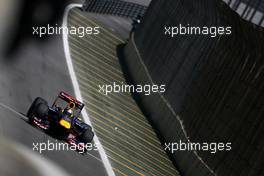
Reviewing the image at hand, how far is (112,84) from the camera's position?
42.2 m

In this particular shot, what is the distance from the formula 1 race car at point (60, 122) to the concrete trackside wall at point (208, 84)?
5293 mm

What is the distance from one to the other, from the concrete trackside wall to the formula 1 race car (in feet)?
17.4

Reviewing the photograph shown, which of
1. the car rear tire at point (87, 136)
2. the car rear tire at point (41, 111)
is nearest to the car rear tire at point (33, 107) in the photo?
the car rear tire at point (41, 111)

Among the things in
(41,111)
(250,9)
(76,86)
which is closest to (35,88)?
(41,111)

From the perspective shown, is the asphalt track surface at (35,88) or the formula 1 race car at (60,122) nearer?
the asphalt track surface at (35,88)

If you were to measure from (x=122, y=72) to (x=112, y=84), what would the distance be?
2.86 meters

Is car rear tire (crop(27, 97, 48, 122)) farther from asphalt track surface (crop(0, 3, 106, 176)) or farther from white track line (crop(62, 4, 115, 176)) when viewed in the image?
white track line (crop(62, 4, 115, 176))

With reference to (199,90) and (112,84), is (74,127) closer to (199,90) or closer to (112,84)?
(199,90)

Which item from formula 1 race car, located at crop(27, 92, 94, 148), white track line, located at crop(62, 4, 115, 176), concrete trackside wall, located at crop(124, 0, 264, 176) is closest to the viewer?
formula 1 race car, located at crop(27, 92, 94, 148)

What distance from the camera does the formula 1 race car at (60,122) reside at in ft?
98.0

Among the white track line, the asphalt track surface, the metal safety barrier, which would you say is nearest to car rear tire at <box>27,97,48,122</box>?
the asphalt track surface

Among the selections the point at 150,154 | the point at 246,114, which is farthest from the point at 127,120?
the point at 246,114

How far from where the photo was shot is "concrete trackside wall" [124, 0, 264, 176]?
3106 cm

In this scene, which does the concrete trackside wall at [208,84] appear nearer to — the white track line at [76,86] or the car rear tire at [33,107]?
the white track line at [76,86]
